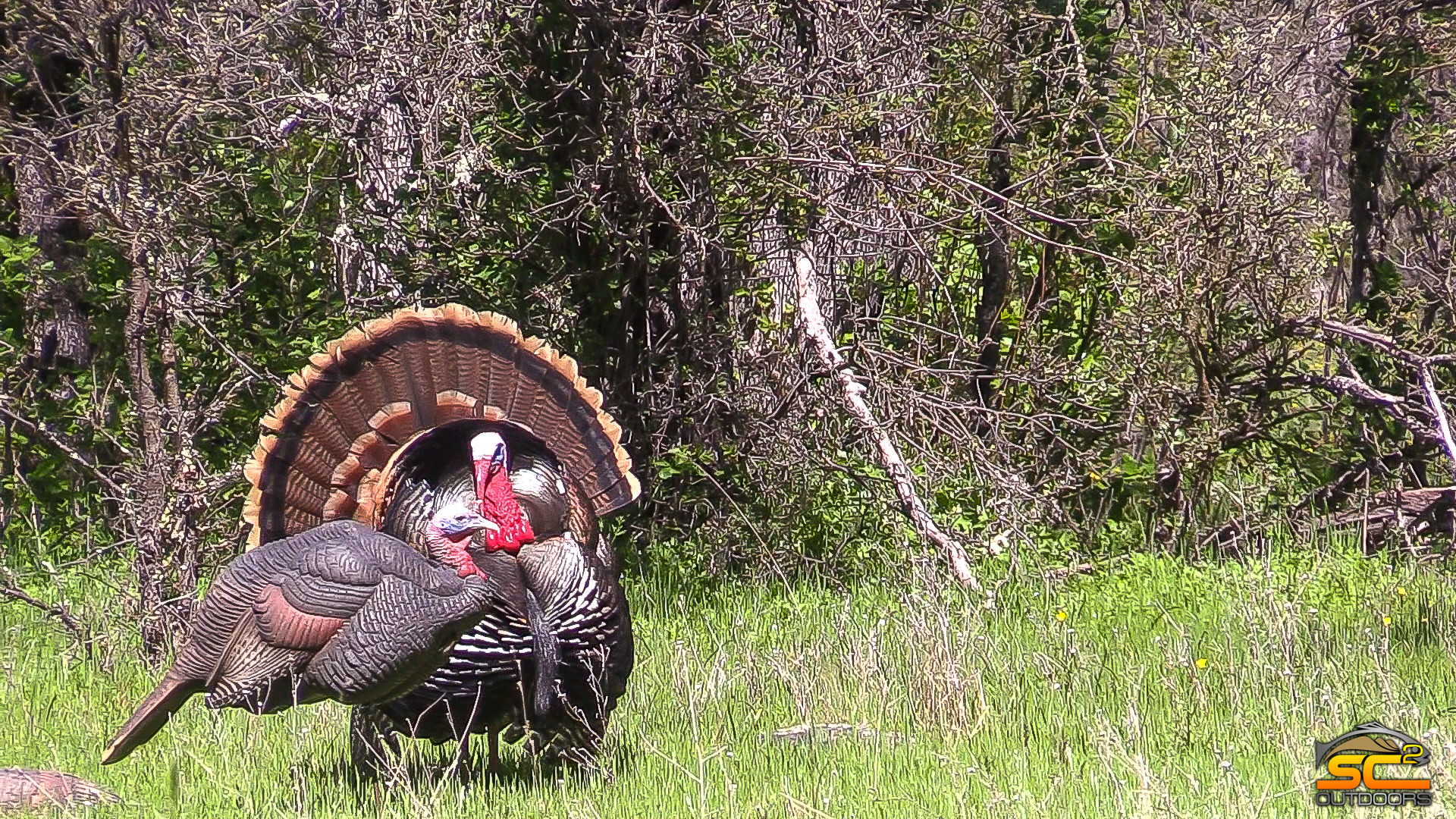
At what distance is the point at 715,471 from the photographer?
8211 millimetres

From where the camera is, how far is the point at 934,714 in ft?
17.5

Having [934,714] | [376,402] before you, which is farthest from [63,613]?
[934,714]

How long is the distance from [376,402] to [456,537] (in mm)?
652

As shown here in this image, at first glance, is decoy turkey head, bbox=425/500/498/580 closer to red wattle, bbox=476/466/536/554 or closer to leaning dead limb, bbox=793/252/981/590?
red wattle, bbox=476/466/536/554

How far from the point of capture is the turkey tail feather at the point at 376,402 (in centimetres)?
511

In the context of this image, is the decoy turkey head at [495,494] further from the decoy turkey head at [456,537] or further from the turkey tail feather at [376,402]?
the turkey tail feather at [376,402]

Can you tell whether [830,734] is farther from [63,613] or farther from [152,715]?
[63,613]

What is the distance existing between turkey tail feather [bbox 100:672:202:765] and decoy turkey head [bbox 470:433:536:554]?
3.07ft

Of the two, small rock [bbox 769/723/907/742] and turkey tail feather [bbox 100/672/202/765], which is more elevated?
turkey tail feather [bbox 100/672/202/765]

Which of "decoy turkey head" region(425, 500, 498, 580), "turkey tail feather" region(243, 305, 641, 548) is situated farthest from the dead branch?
"decoy turkey head" region(425, 500, 498, 580)

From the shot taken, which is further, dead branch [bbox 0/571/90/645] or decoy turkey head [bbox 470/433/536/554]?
dead branch [bbox 0/571/90/645]

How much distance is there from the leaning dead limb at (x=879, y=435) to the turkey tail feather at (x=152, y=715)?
2948 millimetres

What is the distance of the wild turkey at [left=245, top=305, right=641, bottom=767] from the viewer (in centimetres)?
479

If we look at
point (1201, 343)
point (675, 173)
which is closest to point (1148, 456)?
point (1201, 343)
